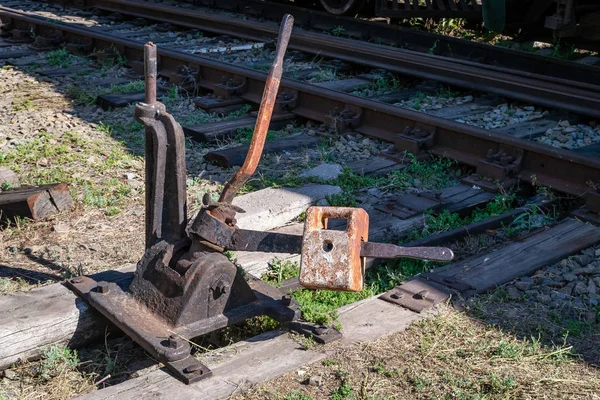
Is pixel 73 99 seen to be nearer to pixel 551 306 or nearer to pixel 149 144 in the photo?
pixel 149 144

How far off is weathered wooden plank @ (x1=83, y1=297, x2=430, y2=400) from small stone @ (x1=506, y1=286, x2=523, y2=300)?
0.50 m

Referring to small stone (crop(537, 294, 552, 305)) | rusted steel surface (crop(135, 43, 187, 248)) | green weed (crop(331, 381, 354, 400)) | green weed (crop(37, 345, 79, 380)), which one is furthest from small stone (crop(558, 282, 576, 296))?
green weed (crop(37, 345, 79, 380))

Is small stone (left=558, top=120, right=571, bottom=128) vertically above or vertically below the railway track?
above

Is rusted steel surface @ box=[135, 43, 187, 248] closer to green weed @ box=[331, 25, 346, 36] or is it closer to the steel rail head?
the steel rail head

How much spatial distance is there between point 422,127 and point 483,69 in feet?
6.08

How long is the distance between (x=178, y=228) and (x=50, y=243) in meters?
1.49

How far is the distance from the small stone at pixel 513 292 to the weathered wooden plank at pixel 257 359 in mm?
498

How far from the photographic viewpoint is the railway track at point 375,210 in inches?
126

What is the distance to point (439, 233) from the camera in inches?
178

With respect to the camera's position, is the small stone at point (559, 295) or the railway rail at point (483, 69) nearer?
Result: the small stone at point (559, 295)

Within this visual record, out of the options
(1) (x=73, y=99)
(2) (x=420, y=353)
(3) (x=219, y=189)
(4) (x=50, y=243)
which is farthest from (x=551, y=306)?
(1) (x=73, y=99)

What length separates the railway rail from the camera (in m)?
6.63

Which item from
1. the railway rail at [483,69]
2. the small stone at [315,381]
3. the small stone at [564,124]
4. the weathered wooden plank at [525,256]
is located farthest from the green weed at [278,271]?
the railway rail at [483,69]

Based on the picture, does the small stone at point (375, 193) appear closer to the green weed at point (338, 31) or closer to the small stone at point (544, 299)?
the small stone at point (544, 299)
